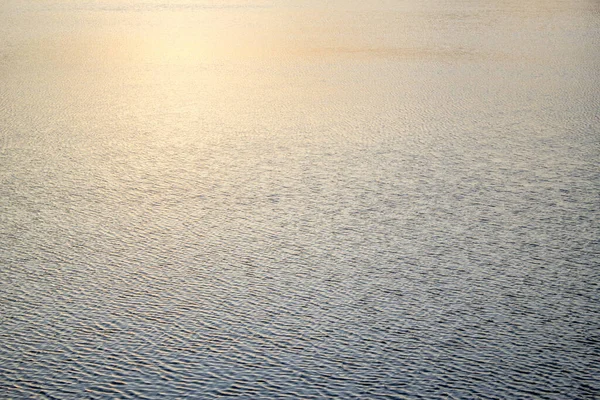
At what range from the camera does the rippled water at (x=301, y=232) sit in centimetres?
127

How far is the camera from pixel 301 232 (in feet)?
6.19

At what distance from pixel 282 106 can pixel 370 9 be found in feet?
14.9

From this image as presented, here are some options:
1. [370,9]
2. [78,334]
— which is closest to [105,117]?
[78,334]

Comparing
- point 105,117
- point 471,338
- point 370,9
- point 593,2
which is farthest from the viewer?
point 593,2

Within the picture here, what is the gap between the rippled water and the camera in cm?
127

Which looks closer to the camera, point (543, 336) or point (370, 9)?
point (543, 336)

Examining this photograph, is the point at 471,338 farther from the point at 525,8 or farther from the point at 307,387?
the point at 525,8

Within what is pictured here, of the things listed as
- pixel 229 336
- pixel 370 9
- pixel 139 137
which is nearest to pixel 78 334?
pixel 229 336

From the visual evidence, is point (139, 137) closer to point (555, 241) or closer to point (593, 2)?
point (555, 241)

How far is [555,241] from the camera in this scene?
1821mm

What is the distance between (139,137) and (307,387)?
1.79 metres

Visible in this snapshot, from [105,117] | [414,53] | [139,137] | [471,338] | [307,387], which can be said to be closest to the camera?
[307,387]

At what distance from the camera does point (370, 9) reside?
25.0ft

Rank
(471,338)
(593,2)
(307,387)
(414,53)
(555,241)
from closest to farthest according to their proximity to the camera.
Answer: (307,387) < (471,338) < (555,241) < (414,53) < (593,2)
